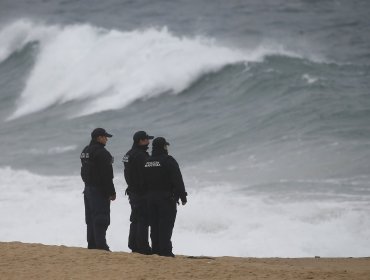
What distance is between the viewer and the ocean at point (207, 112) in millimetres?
13898

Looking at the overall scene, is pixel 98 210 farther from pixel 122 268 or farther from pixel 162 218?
pixel 122 268

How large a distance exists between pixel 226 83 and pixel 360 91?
3861mm

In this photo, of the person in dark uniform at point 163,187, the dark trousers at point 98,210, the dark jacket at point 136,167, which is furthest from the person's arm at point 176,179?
the dark trousers at point 98,210

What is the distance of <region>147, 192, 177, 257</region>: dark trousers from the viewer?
962cm

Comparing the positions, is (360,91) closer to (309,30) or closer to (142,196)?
(309,30)

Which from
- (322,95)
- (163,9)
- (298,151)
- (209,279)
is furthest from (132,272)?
(163,9)

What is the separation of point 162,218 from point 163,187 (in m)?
0.31

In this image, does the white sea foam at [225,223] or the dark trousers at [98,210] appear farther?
the white sea foam at [225,223]

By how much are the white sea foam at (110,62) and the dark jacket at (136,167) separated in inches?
595

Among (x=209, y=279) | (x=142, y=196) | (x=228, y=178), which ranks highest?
(x=228, y=178)

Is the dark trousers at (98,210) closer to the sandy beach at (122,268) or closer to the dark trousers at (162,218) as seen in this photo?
the sandy beach at (122,268)

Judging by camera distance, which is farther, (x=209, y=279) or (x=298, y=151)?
(x=298, y=151)

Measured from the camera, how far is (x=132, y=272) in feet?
28.5

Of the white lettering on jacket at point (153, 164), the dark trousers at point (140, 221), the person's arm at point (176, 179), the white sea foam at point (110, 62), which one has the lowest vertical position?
the dark trousers at point (140, 221)
